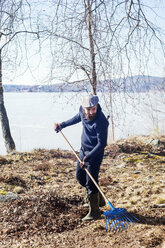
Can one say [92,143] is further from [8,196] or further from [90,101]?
[8,196]

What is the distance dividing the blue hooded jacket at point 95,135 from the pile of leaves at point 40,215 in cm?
120

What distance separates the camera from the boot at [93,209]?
15.6 ft

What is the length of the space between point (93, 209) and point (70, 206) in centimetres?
78

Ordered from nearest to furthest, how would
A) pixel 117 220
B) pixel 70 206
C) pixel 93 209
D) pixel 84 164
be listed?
pixel 117 220
pixel 84 164
pixel 93 209
pixel 70 206

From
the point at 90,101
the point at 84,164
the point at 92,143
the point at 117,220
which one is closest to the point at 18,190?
the point at 84,164

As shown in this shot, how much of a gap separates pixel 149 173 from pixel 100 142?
14.1 ft

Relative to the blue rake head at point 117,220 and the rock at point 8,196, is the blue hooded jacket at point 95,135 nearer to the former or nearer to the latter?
the blue rake head at point 117,220

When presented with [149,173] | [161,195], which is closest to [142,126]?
[149,173]

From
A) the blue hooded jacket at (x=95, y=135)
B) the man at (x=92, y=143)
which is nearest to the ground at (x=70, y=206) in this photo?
the man at (x=92, y=143)

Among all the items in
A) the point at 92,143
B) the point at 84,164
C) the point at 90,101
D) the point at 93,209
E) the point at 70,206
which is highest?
the point at 90,101

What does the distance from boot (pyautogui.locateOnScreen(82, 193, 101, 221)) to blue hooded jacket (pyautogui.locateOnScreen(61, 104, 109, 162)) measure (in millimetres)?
727

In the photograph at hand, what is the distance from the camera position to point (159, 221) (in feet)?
14.8

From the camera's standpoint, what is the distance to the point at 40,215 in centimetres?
487

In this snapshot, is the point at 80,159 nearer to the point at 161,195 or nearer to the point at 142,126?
the point at 161,195
